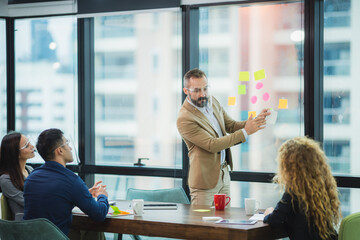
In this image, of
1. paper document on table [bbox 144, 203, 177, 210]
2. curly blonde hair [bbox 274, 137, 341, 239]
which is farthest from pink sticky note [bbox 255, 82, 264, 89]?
curly blonde hair [bbox 274, 137, 341, 239]

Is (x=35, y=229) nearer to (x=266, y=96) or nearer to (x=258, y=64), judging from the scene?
(x=266, y=96)

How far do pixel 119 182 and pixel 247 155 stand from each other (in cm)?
133

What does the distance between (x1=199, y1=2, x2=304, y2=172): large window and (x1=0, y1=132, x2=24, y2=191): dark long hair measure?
6.28ft

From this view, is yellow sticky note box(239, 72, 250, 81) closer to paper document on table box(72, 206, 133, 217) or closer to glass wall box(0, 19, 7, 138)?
paper document on table box(72, 206, 133, 217)

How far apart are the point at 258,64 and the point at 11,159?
7.38 feet

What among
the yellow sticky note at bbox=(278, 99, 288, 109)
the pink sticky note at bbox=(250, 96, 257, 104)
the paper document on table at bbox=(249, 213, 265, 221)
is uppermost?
the pink sticky note at bbox=(250, 96, 257, 104)

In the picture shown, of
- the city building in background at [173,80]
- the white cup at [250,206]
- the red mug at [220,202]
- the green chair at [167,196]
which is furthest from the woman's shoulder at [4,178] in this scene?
the city building in background at [173,80]

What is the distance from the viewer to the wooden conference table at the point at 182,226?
273cm

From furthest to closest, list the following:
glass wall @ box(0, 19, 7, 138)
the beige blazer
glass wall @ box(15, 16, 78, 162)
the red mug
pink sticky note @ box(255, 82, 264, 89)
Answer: glass wall @ box(0, 19, 7, 138) < glass wall @ box(15, 16, 78, 162) < pink sticky note @ box(255, 82, 264, 89) < the beige blazer < the red mug

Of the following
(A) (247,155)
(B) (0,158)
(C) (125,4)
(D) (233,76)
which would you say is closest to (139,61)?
(C) (125,4)

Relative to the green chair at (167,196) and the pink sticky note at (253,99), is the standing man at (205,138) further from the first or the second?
the pink sticky note at (253,99)

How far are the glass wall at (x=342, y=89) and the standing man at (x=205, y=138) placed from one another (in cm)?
84

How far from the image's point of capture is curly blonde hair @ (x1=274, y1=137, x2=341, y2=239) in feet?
8.73

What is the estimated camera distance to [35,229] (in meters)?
2.75
